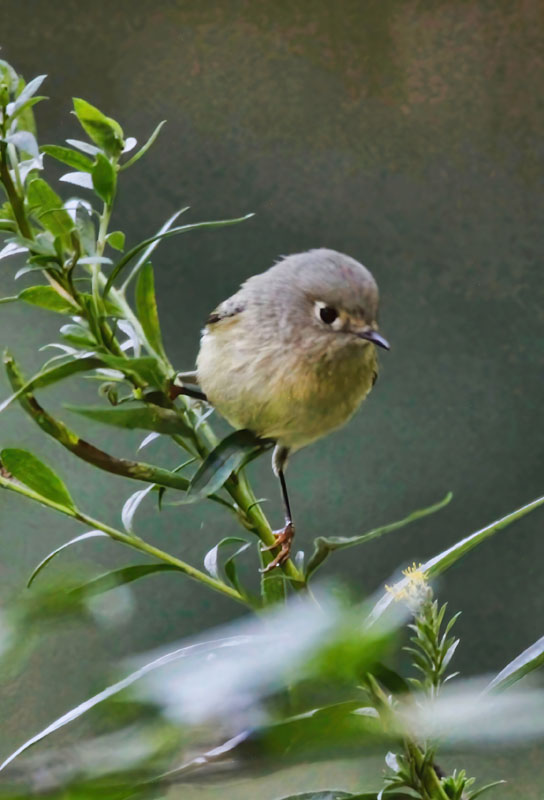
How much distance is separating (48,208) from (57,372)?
0.10 metres

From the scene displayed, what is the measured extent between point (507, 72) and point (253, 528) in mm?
1133

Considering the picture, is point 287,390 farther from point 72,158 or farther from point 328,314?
point 72,158

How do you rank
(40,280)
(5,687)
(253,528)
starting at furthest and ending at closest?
1. (5,687)
2. (40,280)
3. (253,528)

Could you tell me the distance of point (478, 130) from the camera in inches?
53.3

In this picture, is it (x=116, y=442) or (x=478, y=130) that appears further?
(x=478, y=130)

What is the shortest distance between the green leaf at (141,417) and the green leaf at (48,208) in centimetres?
9

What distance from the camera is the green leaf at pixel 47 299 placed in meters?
0.40

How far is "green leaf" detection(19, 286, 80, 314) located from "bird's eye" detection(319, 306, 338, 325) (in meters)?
0.16

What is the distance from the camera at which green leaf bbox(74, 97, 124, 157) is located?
0.42m

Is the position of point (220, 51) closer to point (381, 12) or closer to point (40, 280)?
point (381, 12)

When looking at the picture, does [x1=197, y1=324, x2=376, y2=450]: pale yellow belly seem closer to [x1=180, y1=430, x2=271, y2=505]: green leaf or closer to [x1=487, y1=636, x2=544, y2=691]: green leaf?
[x1=180, y1=430, x2=271, y2=505]: green leaf

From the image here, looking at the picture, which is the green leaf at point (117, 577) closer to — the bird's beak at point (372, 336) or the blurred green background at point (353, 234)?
the bird's beak at point (372, 336)

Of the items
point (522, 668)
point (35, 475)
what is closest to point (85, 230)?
point (35, 475)

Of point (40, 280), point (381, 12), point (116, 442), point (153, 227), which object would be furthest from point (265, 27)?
point (116, 442)
